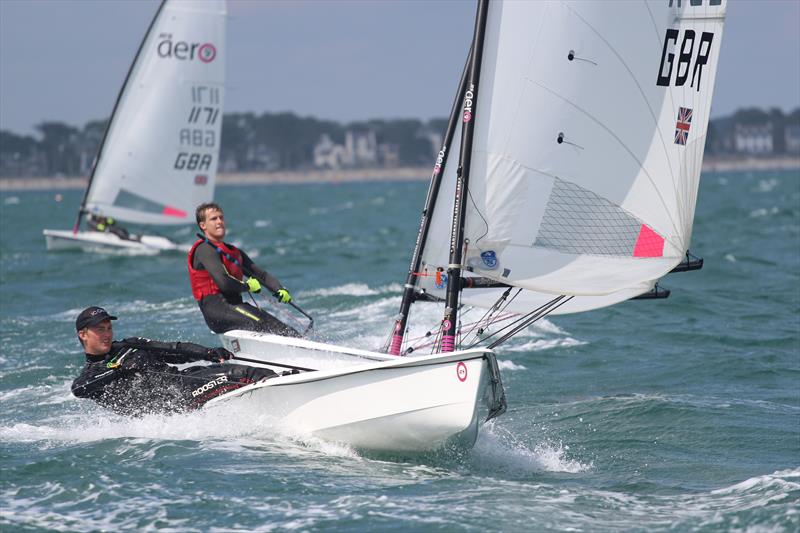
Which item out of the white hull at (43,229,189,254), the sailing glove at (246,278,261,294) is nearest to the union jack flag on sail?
the sailing glove at (246,278,261,294)

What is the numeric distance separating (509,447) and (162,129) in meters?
16.2

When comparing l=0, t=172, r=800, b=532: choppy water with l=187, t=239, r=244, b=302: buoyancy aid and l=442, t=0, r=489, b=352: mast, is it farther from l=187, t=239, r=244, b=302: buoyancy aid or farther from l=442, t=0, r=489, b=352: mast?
l=442, t=0, r=489, b=352: mast

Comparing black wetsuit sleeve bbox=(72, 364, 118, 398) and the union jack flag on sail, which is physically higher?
the union jack flag on sail

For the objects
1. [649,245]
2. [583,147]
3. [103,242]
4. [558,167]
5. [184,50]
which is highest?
[184,50]

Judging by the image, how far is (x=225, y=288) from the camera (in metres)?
7.20

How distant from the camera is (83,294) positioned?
15.7 metres

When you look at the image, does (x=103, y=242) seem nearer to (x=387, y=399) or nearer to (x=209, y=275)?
(x=209, y=275)

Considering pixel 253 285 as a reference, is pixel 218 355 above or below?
below

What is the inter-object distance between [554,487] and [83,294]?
36.3 feet

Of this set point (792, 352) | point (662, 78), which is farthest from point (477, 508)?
point (792, 352)

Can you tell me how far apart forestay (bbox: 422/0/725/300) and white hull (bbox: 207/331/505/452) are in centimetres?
106

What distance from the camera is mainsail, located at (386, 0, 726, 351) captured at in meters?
6.79

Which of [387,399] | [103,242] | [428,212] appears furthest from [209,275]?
[103,242]

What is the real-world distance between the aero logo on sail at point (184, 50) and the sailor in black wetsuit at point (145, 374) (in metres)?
15.2
